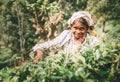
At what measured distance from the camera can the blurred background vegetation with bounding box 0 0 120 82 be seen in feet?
16.4

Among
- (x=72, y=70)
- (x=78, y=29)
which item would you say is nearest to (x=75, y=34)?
(x=78, y=29)

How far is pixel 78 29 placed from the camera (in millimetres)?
4766

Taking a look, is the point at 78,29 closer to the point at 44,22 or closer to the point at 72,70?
the point at 72,70

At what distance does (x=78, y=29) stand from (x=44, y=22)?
47.9 feet

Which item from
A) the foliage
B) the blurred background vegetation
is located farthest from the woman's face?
the foliage

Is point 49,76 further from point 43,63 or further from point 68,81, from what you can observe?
point 43,63

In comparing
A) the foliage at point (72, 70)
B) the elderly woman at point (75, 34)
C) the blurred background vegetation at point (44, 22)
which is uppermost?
the blurred background vegetation at point (44, 22)

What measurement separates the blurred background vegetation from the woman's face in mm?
254

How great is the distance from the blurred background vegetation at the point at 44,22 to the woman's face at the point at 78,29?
254mm

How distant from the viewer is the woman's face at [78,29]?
477 cm

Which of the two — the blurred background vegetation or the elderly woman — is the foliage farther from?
the elderly woman

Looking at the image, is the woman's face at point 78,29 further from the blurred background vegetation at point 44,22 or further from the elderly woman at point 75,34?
the blurred background vegetation at point 44,22

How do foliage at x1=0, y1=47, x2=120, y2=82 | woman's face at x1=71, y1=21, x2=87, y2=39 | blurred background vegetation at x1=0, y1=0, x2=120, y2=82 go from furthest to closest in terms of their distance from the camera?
blurred background vegetation at x1=0, y1=0, x2=120, y2=82
woman's face at x1=71, y1=21, x2=87, y2=39
foliage at x1=0, y1=47, x2=120, y2=82

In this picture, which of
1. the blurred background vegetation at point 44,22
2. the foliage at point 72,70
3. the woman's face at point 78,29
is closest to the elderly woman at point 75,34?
the woman's face at point 78,29
